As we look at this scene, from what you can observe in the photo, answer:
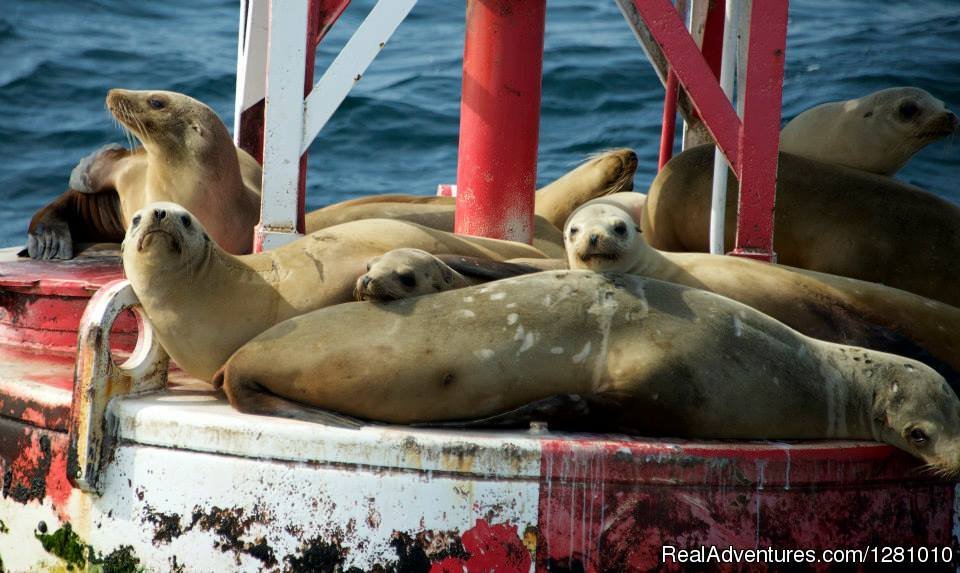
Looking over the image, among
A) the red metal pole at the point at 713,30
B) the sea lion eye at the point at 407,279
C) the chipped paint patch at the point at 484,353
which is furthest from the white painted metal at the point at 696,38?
the chipped paint patch at the point at 484,353

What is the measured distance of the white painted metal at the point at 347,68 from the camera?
162 inches

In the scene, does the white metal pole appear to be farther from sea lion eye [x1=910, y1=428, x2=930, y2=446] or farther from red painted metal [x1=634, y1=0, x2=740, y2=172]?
sea lion eye [x1=910, y1=428, x2=930, y2=446]

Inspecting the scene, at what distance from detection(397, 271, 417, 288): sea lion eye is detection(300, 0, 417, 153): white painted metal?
0.68 m

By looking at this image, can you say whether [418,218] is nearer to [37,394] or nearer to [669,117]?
[669,117]

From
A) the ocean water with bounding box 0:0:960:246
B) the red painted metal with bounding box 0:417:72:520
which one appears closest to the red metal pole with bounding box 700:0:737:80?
the red painted metal with bounding box 0:417:72:520

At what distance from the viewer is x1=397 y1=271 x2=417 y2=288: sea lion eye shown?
3672 mm

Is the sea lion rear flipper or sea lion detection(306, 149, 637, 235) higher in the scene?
sea lion detection(306, 149, 637, 235)

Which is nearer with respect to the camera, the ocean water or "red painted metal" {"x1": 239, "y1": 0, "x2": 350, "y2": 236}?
"red painted metal" {"x1": 239, "y1": 0, "x2": 350, "y2": 236}

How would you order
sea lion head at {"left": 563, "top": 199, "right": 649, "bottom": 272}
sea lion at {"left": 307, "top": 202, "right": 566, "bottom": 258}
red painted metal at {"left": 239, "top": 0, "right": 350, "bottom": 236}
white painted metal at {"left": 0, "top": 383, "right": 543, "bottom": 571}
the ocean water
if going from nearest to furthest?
white painted metal at {"left": 0, "top": 383, "right": 543, "bottom": 571}
sea lion head at {"left": 563, "top": 199, "right": 649, "bottom": 272}
red painted metal at {"left": 239, "top": 0, "right": 350, "bottom": 236}
sea lion at {"left": 307, "top": 202, "right": 566, "bottom": 258}
the ocean water

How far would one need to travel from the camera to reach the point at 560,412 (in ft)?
10.9

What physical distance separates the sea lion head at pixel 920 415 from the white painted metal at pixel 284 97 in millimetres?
1881

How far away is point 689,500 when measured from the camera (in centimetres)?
312

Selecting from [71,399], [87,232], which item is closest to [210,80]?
[87,232]

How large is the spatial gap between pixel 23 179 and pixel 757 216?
755cm
